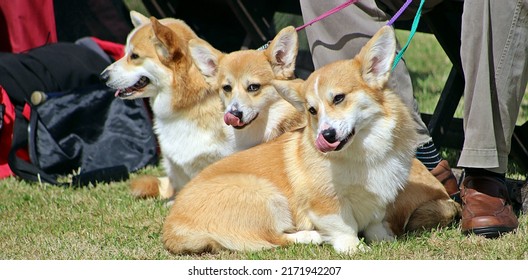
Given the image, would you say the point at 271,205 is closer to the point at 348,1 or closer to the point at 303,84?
the point at 303,84

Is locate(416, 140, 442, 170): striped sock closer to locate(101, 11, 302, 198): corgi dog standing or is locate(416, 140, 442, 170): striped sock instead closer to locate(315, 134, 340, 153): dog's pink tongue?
locate(101, 11, 302, 198): corgi dog standing

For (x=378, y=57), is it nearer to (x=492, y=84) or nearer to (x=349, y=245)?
(x=492, y=84)

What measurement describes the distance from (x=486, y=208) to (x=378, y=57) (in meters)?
0.69

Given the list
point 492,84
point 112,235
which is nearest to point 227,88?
point 112,235

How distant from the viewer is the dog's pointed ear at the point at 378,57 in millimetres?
2711

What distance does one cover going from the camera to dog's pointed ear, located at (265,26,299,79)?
3.29m

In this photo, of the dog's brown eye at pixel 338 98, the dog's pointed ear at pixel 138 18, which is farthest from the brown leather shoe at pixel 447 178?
the dog's pointed ear at pixel 138 18

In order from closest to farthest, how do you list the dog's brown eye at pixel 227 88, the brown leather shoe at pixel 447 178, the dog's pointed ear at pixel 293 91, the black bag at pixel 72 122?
1. the dog's pointed ear at pixel 293 91
2. the brown leather shoe at pixel 447 178
3. the dog's brown eye at pixel 227 88
4. the black bag at pixel 72 122

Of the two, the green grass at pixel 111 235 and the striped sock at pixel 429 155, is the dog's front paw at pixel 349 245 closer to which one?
the green grass at pixel 111 235

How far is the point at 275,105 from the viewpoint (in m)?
3.38

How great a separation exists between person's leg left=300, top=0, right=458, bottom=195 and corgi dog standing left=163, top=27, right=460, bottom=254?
1.14 feet

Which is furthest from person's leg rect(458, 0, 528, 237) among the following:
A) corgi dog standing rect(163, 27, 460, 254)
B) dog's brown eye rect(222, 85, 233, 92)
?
dog's brown eye rect(222, 85, 233, 92)

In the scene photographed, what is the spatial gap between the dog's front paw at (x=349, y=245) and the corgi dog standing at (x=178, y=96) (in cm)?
75

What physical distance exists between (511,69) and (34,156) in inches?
93.7
